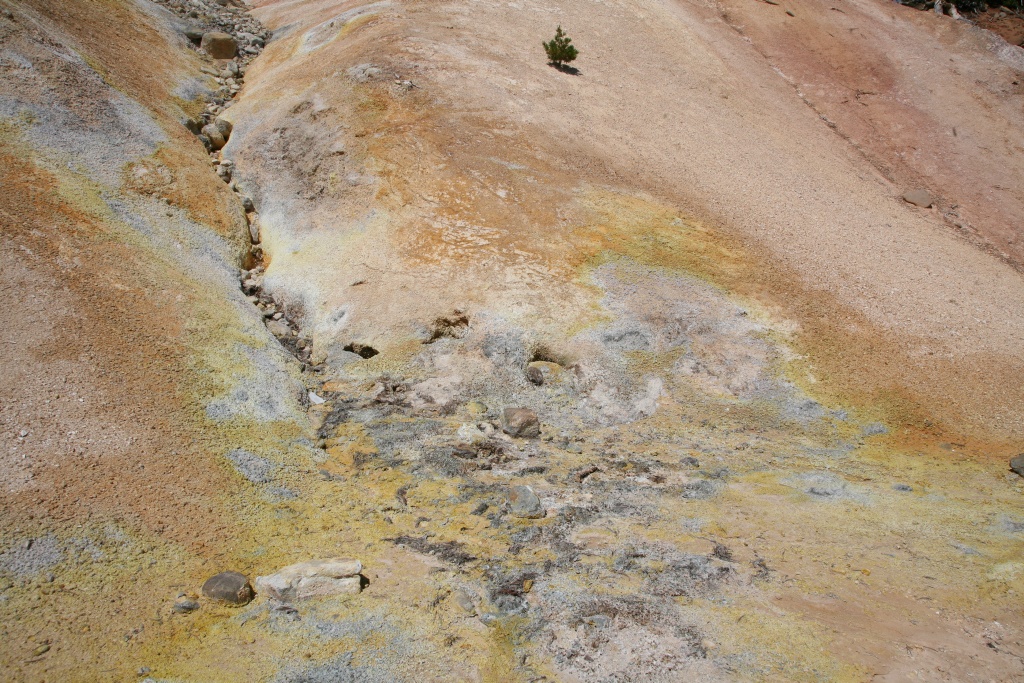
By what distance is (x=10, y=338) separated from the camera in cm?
874

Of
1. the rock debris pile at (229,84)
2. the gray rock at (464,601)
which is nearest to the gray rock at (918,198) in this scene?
the rock debris pile at (229,84)

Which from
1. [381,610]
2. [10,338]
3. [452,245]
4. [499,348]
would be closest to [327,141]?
[452,245]

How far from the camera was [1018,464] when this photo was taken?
377 inches

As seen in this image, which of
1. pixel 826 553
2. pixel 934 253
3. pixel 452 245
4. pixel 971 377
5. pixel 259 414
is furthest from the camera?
pixel 934 253

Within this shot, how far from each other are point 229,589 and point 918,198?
1737 centimetres

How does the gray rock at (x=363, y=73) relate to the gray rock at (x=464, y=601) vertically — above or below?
above

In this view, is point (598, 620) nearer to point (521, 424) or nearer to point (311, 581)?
point (311, 581)

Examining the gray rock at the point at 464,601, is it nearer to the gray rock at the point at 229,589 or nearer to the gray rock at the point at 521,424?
the gray rock at the point at 229,589

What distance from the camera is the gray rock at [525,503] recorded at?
8508mm

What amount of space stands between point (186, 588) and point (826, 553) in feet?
20.6

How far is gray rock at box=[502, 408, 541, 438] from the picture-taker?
10.4 metres

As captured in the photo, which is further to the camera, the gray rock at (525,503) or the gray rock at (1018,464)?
the gray rock at (1018,464)

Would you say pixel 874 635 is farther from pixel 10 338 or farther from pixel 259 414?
pixel 10 338

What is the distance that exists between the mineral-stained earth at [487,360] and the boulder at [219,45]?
95 mm
